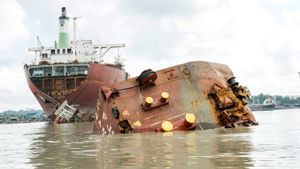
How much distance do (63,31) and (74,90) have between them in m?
15.5

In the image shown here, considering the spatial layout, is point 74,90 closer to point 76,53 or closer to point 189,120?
point 76,53

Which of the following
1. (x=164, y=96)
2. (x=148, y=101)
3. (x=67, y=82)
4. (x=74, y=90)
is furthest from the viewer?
(x=67, y=82)

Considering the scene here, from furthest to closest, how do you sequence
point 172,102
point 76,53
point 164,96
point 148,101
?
point 76,53
point 172,102
point 164,96
point 148,101

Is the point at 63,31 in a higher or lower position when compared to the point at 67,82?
higher

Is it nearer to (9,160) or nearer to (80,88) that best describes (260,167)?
(9,160)

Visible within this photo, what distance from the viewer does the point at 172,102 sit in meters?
17.4

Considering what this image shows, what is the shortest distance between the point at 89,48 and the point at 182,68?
135 ft

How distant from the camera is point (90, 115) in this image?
152 ft

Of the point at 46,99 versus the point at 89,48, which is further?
the point at 89,48

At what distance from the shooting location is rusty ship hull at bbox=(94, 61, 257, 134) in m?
17.0

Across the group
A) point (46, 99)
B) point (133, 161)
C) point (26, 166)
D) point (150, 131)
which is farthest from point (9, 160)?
point (46, 99)

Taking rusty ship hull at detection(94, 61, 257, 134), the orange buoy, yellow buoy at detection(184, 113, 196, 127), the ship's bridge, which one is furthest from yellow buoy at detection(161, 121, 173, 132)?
the ship's bridge

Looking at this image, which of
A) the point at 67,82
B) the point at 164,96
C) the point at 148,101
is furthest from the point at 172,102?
the point at 67,82

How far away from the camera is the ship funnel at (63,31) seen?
58.1 metres
